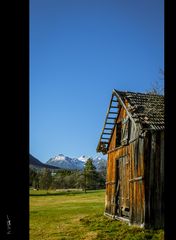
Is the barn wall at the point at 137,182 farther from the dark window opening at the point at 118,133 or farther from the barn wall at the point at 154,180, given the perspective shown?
the dark window opening at the point at 118,133

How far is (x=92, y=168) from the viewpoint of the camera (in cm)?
6444

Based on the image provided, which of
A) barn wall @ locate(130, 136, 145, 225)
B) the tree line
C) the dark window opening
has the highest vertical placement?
the dark window opening

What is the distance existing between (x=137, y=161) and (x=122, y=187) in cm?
280

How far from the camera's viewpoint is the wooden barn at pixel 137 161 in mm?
13875

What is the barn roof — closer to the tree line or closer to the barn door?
the barn door

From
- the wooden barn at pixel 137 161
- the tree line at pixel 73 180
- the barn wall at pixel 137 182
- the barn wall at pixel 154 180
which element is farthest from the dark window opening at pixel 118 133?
the tree line at pixel 73 180

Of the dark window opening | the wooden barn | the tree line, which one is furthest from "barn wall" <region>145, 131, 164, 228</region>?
the tree line

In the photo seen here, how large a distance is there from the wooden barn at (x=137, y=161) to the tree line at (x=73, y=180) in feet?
148

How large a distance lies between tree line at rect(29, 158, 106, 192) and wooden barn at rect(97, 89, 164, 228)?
148 feet

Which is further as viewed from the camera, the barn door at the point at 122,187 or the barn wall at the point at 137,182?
the barn door at the point at 122,187

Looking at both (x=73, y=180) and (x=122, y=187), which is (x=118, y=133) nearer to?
(x=122, y=187)

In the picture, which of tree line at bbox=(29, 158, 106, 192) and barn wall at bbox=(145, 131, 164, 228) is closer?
barn wall at bbox=(145, 131, 164, 228)

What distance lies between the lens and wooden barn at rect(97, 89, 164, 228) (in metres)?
13.9
